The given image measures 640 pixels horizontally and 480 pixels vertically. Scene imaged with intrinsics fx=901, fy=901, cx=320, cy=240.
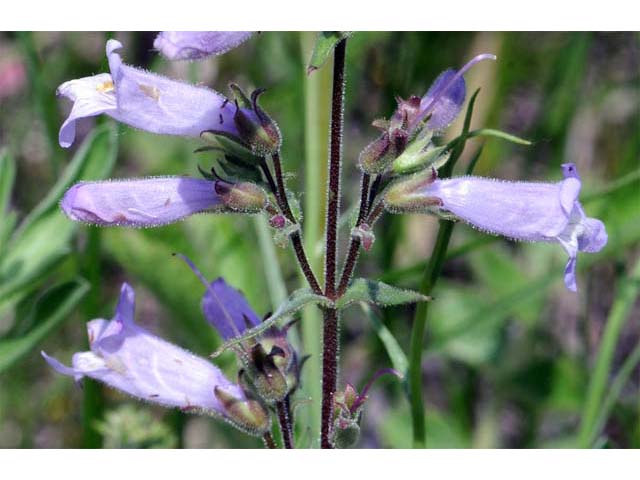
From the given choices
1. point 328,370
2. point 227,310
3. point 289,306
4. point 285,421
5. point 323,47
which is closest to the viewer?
point 323,47

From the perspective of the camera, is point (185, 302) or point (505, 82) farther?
point (505, 82)

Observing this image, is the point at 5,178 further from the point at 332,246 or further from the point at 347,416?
the point at 347,416

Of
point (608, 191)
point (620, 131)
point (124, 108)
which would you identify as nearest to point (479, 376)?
point (608, 191)

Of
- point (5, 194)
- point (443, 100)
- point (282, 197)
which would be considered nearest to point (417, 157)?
point (443, 100)

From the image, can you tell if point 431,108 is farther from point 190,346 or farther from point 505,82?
point 505,82

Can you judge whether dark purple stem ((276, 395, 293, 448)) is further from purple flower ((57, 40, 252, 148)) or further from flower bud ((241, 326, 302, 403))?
purple flower ((57, 40, 252, 148))

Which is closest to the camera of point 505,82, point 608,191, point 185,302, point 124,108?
point 124,108
